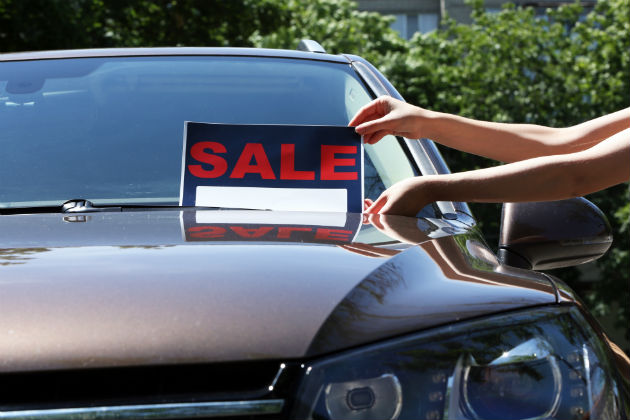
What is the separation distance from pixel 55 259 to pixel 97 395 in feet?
1.17

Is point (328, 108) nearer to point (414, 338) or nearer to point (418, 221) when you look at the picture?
point (418, 221)

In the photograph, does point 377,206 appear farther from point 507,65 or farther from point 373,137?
point 507,65

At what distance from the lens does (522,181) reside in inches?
83.4

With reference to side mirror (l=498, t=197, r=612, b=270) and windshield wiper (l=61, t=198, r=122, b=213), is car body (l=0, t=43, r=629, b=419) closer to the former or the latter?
windshield wiper (l=61, t=198, r=122, b=213)

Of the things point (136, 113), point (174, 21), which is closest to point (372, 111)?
point (136, 113)

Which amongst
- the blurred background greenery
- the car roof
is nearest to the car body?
the car roof

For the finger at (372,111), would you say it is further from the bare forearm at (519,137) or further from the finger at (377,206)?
the finger at (377,206)

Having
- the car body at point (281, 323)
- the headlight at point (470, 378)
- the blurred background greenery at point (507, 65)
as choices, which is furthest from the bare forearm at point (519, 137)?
the blurred background greenery at point (507, 65)

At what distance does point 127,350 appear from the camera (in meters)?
1.26

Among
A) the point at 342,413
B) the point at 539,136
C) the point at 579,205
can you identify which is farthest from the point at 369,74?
the point at 342,413

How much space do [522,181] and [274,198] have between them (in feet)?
1.80

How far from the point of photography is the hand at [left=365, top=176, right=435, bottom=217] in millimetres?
2100

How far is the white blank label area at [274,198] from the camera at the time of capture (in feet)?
6.94

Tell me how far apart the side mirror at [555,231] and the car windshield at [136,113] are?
345 mm
